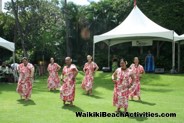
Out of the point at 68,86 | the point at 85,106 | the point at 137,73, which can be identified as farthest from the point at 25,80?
the point at 137,73

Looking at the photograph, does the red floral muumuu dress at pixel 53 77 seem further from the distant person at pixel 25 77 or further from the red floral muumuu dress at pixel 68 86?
the red floral muumuu dress at pixel 68 86

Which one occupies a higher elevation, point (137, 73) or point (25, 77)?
point (137, 73)

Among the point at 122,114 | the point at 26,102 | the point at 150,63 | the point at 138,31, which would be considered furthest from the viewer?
the point at 150,63

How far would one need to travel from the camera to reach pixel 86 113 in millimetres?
10266

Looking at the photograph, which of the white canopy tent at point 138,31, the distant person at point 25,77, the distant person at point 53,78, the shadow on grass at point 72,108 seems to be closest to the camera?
the shadow on grass at point 72,108

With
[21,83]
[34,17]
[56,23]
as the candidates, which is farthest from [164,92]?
[56,23]

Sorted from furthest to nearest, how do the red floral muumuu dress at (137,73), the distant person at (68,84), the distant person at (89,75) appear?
1. the distant person at (89,75)
2. the red floral muumuu dress at (137,73)
3. the distant person at (68,84)

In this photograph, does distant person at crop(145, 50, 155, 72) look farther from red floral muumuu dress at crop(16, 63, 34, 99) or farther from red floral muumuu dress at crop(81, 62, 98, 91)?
red floral muumuu dress at crop(16, 63, 34, 99)

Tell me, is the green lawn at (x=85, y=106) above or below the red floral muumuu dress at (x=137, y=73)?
below

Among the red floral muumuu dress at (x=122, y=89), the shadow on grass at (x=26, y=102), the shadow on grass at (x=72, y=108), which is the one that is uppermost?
the red floral muumuu dress at (x=122, y=89)

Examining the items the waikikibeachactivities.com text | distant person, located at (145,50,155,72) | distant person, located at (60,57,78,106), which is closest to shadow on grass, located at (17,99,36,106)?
distant person, located at (60,57,78,106)

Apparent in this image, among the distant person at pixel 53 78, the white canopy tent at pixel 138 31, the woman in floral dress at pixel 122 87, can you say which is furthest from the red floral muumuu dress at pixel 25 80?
the white canopy tent at pixel 138 31

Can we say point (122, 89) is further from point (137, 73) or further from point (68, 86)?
point (137, 73)

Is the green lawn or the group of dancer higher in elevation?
the group of dancer
